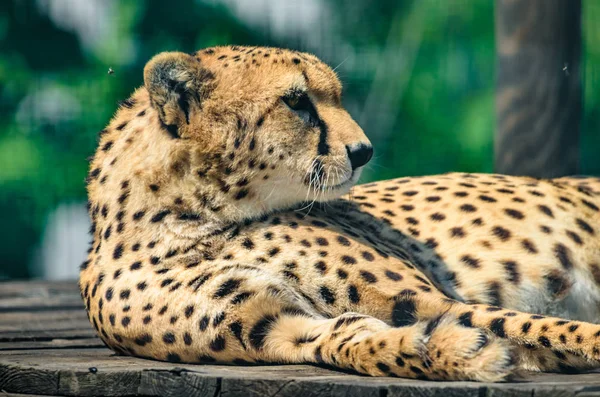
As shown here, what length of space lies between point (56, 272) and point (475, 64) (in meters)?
2.74

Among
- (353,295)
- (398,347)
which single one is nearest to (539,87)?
(353,295)

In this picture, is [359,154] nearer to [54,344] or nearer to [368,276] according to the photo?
[368,276]

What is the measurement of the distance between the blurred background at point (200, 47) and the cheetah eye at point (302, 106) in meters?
3.20

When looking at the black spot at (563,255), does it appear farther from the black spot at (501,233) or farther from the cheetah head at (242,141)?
the cheetah head at (242,141)

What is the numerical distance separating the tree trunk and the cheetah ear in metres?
1.66

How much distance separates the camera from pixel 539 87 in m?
4.07

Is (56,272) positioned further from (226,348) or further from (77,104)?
(226,348)

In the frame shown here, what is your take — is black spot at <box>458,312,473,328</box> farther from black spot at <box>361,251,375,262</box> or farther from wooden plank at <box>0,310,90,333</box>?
wooden plank at <box>0,310,90,333</box>

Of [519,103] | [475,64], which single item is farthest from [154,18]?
[519,103]

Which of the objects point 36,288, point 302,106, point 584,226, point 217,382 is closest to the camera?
point 217,382

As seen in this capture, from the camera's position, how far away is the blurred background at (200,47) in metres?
6.27

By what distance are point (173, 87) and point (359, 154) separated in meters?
0.49

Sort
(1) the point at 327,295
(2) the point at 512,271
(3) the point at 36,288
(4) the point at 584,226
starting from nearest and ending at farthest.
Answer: (1) the point at 327,295
(2) the point at 512,271
(4) the point at 584,226
(3) the point at 36,288

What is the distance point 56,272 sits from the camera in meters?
5.85
